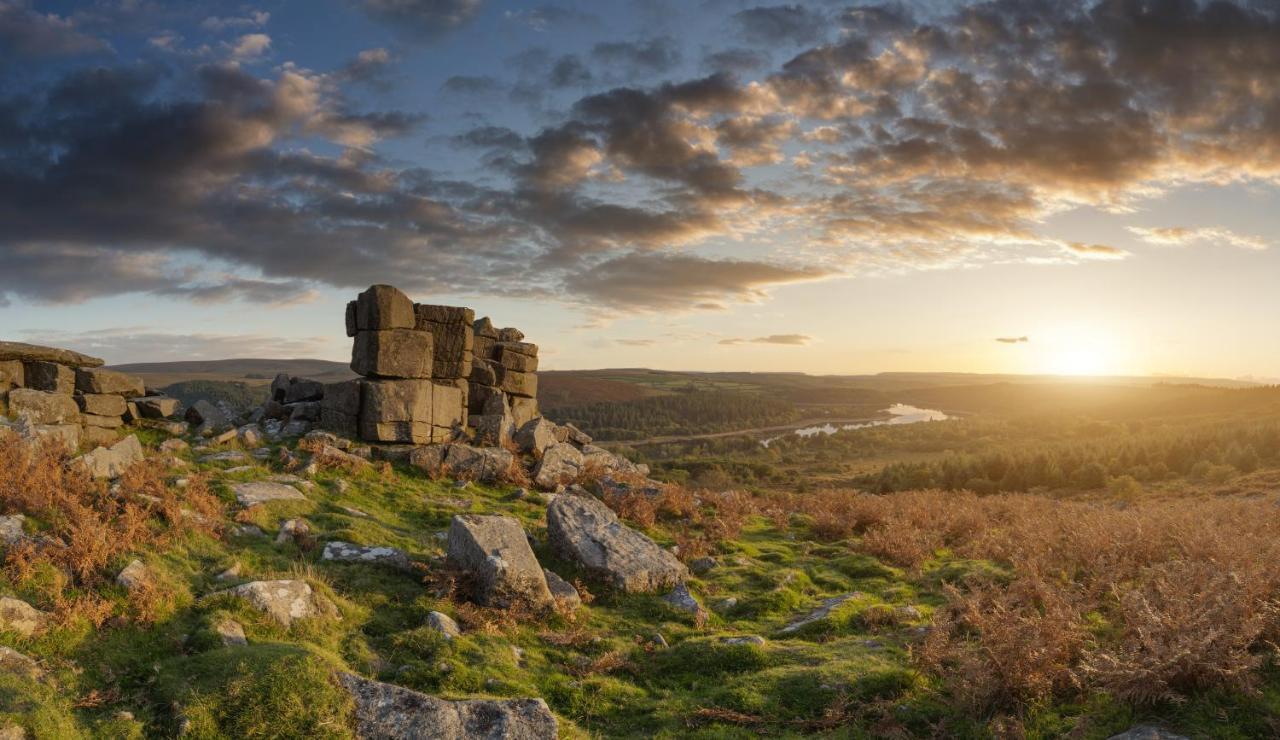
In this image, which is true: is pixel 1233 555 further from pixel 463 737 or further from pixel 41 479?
pixel 41 479

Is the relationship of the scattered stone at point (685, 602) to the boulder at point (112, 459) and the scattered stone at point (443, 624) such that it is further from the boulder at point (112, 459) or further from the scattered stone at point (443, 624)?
the boulder at point (112, 459)

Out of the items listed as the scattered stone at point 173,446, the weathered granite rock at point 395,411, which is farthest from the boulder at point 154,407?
the weathered granite rock at point 395,411

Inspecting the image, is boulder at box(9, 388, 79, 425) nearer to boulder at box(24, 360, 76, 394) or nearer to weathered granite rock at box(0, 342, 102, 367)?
boulder at box(24, 360, 76, 394)

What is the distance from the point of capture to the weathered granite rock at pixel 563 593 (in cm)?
1091

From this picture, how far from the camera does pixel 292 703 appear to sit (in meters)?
6.73

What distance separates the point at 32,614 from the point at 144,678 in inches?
56.2

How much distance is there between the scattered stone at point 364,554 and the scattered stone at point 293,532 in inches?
19.9

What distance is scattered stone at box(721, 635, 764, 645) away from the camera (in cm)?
978

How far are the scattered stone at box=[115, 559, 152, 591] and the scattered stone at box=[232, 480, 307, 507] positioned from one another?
4.05 m

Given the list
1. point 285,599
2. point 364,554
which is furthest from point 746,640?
point 364,554

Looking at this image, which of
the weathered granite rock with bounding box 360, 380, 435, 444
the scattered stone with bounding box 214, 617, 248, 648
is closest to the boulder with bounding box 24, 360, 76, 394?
the weathered granite rock with bounding box 360, 380, 435, 444

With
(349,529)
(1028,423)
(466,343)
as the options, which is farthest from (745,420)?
(349,529)

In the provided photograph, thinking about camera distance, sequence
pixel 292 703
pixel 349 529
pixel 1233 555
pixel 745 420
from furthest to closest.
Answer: pixel 745 420 < pixel 349 529 < pixel 1233 555 < pixel 292 703

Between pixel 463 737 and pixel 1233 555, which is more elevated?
pixel 1233 555
